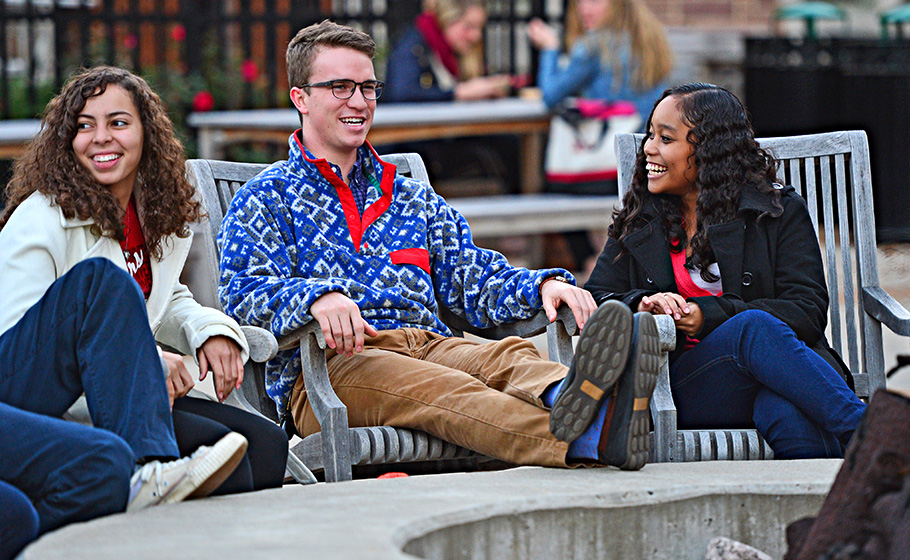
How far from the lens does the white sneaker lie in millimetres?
2621

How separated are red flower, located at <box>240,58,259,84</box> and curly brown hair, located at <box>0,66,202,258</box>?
581 centimetres

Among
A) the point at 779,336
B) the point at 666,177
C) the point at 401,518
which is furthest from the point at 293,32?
the point at 401,518

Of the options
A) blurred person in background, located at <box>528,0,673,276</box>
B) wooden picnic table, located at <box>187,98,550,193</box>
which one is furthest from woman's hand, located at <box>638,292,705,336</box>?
blurred person in background, located at <box>528,0,673,276</box>

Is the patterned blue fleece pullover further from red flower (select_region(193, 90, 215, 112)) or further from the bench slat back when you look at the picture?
red flower (select_region(193, 90, 215, 112))

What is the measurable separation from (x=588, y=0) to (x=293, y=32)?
2.34 metres

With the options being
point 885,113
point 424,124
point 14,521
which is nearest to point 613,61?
point 424,124

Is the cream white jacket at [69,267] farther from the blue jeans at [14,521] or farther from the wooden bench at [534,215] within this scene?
the wooden bench at [534,215]

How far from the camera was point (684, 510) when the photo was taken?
2752 mm

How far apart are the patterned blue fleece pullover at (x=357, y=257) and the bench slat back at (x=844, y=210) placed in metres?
0.59

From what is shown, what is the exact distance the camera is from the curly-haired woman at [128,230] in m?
2.87

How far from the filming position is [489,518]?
8.39ft

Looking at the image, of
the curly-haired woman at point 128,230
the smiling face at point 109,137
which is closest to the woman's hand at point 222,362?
the curly-haired woman at point 128,230

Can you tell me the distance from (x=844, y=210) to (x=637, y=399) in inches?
63.4

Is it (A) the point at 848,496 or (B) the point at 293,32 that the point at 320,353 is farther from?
(B) the point at 293,32
